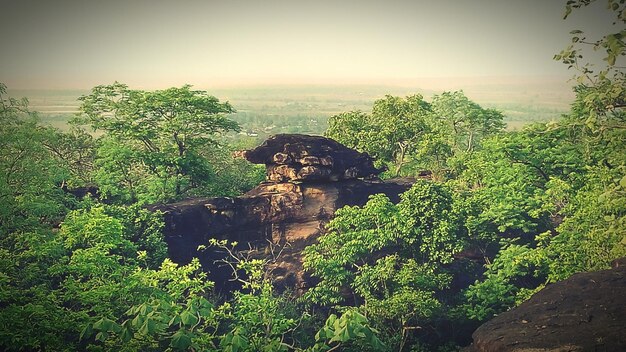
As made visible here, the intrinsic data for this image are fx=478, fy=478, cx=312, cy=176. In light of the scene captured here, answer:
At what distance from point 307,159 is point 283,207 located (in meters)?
3.23

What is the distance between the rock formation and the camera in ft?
86.4

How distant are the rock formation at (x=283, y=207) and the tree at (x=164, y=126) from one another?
14.3 feet

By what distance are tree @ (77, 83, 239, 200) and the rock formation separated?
437cm

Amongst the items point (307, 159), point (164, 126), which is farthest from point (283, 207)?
point (164, 126)

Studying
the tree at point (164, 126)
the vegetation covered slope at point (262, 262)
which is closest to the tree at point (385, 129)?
the vegetation covered slope at point (262, 262)

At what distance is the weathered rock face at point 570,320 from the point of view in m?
12.9

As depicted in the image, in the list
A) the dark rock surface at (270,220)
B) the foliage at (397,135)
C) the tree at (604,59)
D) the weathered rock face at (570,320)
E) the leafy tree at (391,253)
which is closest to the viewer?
the tree at (604,59)

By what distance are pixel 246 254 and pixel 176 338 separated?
1808 centimetres

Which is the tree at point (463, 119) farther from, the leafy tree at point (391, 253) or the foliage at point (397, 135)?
the leafy tree at point (391, 253)

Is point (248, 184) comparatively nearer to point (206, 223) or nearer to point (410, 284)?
point (206, 223)

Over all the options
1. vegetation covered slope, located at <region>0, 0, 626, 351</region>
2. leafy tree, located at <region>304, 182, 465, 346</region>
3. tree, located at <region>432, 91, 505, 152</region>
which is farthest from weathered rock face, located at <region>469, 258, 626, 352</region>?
tree, located at <region>432, 91, 505, 152</region>

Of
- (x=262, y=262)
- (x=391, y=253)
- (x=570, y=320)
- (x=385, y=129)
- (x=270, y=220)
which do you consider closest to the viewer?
(x=570, y=320)

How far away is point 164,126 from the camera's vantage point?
31516 mm

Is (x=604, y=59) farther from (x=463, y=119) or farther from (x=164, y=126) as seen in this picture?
(x=463, y=119)
